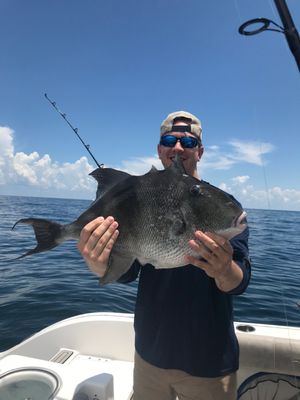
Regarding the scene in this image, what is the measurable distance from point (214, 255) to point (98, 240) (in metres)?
0.78

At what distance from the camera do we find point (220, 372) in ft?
7.93

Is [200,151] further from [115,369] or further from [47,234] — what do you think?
[115,369]

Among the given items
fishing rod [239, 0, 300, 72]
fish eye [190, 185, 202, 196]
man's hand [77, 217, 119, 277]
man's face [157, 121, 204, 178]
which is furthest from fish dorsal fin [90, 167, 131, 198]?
fishing rod [239, 0, 300, 72]

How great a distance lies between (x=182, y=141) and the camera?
279 centimetres

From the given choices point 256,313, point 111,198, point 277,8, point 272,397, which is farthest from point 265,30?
point 256,313

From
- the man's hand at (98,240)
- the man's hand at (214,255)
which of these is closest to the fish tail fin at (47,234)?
the man's hand at (98,240)

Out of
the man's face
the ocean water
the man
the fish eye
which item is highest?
the man's face

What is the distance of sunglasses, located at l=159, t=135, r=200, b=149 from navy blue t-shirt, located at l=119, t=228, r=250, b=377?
85 centimetres

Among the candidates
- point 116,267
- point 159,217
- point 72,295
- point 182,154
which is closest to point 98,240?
point 116,267

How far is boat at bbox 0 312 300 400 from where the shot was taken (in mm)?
3590

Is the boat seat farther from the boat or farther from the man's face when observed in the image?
the man's face

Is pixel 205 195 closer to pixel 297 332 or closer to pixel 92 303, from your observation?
pixel 297 332

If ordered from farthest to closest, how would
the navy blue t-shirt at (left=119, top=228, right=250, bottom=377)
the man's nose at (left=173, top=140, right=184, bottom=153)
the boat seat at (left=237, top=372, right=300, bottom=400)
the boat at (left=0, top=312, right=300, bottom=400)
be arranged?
the boat seat at (left=237, top=372, right=300, bottom=400) → the boat at (left=0, top=312, right=300, bottom=400) → the man's nose at (left=173, top=140, right=184, bottom=153) → the navy blue t-shirt at (left=119, top=228, right=250, bottom=377)

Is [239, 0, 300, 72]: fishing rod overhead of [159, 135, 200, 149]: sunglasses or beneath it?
overhead
